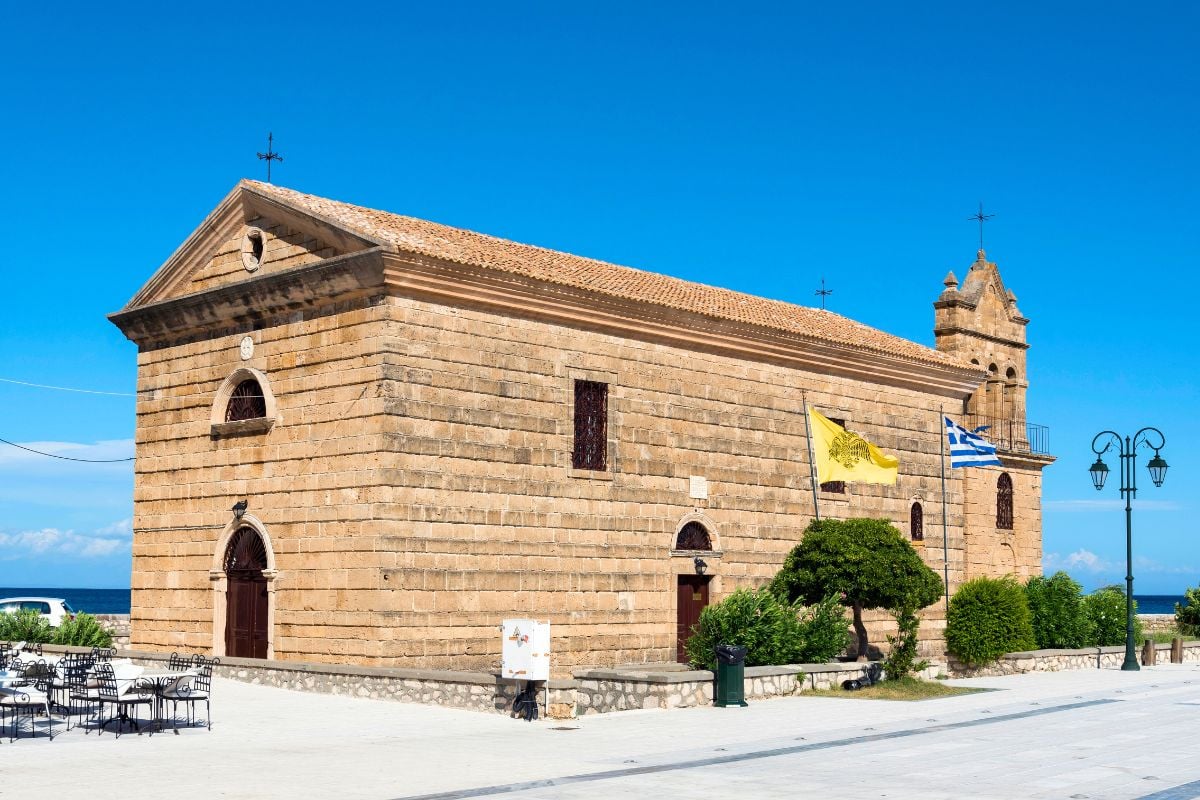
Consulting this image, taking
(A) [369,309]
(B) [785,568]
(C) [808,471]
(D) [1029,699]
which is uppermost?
(A) [369,309]

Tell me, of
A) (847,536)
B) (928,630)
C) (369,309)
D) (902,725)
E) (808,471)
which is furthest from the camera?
(928,630)

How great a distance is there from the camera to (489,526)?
72.3 feet

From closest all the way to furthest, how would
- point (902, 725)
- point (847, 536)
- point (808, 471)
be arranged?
1. point (902, 725)
2. point (847, 536)
3. point (808, 471)

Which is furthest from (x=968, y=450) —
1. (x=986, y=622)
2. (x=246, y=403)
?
(x=246, y=403)

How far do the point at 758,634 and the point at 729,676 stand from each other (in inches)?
89.6

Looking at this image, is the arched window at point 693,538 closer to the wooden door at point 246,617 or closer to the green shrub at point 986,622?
the green shrub at point 986,622

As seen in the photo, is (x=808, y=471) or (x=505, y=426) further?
(x=808, y=471)

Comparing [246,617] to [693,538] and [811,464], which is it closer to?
[693,538]

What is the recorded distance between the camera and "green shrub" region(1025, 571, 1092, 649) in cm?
2998

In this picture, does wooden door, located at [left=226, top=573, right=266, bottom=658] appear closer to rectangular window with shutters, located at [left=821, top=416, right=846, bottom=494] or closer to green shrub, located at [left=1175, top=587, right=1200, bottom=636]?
rectangular window with shutters, located at [left=821, top=416, right=846, bottom=494]

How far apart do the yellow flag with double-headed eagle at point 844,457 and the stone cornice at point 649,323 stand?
1.38 m

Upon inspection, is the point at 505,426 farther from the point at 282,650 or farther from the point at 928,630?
the point at 928,630

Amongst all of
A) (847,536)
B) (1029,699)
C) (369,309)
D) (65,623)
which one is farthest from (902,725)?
(65,623)

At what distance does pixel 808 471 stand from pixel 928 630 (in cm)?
550
